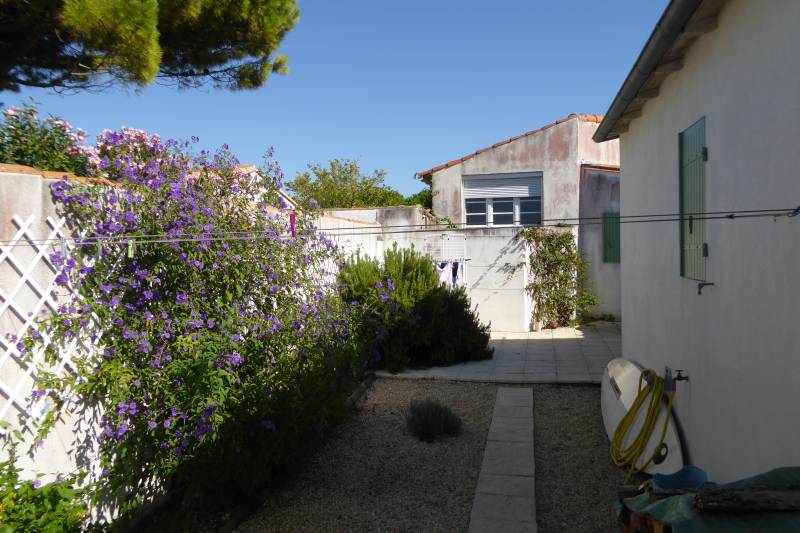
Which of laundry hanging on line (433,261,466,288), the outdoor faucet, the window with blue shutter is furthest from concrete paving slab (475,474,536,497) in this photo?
the window with blue shutter

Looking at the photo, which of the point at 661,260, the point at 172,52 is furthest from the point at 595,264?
the point at 172,52

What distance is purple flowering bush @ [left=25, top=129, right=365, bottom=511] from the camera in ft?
11.1

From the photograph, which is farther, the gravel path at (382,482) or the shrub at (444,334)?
the shrub at (444,334)

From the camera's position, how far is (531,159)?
1417 cm

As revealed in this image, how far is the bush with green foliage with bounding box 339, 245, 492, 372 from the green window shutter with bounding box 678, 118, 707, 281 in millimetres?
4327

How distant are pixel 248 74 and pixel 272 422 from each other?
14.8 ft

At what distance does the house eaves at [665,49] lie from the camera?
3.27 meters

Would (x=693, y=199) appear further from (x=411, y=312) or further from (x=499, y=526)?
(x=411, y=312)

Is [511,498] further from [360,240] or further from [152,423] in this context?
[360,240]

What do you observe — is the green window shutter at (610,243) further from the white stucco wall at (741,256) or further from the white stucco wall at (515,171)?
the white stucco wall at (741,256)

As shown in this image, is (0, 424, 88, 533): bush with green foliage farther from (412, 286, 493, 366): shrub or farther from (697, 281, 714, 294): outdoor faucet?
(412, 286, 493, 366): shrub

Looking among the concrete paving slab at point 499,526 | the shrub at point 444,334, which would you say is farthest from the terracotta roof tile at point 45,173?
the shrub at point 444,334

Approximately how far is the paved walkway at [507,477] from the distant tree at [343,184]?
802 inches

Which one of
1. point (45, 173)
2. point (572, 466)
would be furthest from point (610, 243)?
point (45, 173)
